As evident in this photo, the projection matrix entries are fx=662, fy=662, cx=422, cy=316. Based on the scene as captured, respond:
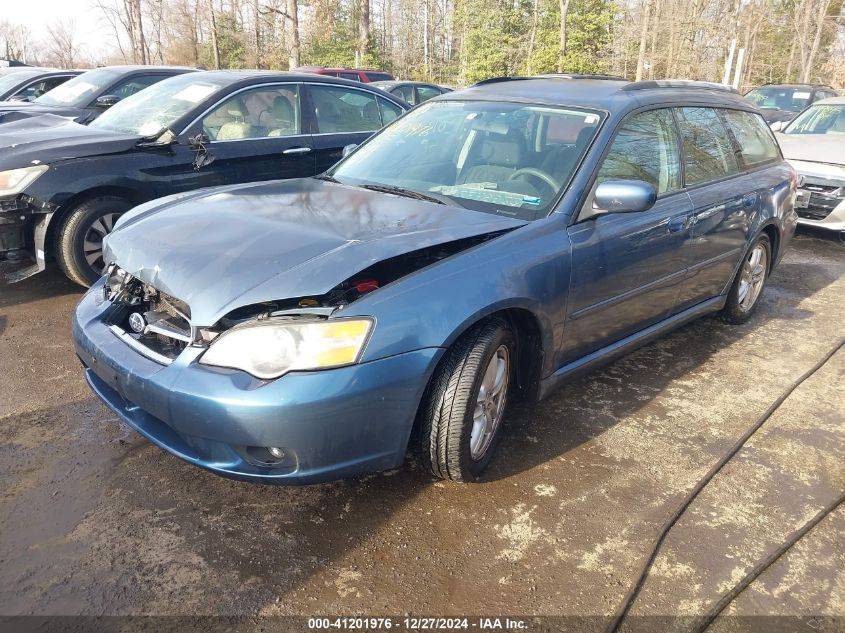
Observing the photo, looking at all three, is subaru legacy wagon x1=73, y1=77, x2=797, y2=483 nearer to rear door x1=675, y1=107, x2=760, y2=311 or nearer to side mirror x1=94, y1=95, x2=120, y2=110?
rear door x1=675, y1=107, x2=760, y2=311

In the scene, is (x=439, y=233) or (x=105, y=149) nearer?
(x=439, y=233)

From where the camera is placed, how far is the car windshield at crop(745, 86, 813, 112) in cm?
1445

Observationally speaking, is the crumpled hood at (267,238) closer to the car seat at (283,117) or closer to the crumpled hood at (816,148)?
the car seat at (283,117)

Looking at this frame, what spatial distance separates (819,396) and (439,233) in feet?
8.81

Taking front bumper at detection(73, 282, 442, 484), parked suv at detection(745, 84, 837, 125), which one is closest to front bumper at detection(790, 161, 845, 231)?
front bumper at detection(73, 282, 442, 484)

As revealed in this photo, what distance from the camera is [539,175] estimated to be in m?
3.25

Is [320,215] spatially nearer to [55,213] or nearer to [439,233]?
[439,233]

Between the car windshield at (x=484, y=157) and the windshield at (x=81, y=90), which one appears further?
the windshield at (x=81, y=90)

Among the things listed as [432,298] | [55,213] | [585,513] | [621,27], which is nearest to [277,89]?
[55,213]

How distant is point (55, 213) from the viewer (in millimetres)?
4637

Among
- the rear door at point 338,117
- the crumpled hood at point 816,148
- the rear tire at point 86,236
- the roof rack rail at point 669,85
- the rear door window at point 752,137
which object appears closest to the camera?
the roof rack rail at point 669,85

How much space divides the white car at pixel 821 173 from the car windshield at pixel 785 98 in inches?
258

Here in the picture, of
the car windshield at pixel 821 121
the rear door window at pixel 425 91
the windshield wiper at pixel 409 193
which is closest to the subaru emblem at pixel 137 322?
the windshield wiper at pixel 409 193

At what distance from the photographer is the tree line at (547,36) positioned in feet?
93.4
